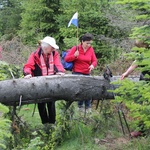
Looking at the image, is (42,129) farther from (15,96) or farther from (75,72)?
(75,72)

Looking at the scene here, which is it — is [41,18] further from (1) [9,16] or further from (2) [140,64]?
(2) [140,64]

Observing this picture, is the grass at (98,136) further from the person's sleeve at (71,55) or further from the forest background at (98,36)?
the person's sleeve at (71,55)

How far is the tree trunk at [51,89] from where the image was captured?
5414 millimetres

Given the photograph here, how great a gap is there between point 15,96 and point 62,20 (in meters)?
10.7

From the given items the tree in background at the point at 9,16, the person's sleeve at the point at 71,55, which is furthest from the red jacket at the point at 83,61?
the tree in background at the point at 9,16

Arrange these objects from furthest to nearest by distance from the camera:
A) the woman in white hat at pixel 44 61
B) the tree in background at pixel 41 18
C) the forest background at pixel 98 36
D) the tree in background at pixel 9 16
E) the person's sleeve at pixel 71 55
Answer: the tree in background at pixel 9 16 → the tree in background at pixel 41 18 → the person's sleeve at pixel 71 55 → the woman in white hat at pixel 44 61 → the forest background at pixel 98 36

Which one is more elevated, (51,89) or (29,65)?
(29,65)

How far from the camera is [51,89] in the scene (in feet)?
18.3

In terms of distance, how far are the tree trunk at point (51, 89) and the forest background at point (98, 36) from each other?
46cm

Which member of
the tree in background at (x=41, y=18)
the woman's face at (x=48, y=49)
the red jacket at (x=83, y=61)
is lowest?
the red jacket at (x=83, y=61)

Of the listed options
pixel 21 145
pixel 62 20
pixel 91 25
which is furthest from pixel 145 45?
pixel 62 20

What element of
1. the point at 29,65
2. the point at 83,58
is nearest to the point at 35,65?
the point at 29,65

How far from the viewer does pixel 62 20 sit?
51.5 feet

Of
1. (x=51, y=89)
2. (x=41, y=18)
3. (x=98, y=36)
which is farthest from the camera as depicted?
(x=41, y=18)
